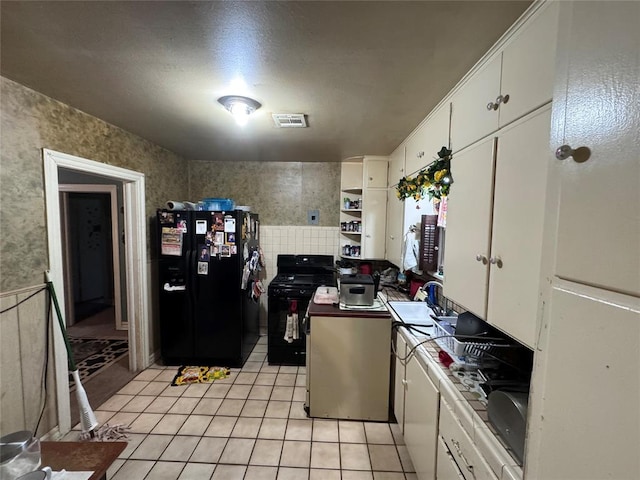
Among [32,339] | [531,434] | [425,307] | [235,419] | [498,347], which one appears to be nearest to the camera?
[531,434]

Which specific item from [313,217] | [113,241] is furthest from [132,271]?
[313,217]

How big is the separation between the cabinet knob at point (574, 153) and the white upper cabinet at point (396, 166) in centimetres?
203

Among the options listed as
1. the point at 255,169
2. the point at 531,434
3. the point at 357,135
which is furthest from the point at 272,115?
the point at 531,434

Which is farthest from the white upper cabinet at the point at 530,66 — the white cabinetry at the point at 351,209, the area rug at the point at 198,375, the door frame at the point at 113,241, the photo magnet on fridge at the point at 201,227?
the door frame at the point at 113,241

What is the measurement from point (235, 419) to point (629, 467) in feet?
7.45

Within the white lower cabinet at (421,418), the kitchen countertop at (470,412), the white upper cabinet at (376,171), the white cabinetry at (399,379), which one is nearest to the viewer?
the kitchen countertop at (470,412)

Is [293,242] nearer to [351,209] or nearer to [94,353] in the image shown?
[351,209]

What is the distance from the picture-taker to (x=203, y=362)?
287 cm

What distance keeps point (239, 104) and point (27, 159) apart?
1301mm

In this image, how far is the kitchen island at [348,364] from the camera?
2047mm

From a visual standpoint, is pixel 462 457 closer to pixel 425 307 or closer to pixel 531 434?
pixel 531 434

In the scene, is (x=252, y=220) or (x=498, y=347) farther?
(x=252, y=220)

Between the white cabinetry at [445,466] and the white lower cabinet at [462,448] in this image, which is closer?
the white lower cabinet at [462,448]

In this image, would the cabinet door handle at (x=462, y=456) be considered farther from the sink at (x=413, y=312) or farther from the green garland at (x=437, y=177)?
the green garland at (x=437, y=177)
